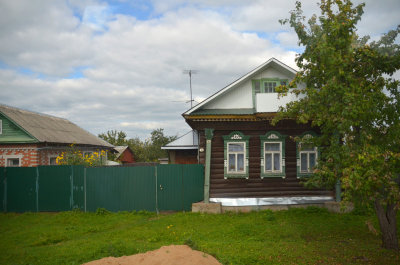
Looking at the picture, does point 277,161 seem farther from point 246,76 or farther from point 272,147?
point 246,76

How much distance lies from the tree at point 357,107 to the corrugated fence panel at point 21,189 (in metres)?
12.0

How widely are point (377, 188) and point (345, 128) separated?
166cm

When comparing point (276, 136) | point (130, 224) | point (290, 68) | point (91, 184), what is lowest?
point (130, 224)

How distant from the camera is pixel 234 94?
13.8 metres

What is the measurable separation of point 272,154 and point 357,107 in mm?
6406

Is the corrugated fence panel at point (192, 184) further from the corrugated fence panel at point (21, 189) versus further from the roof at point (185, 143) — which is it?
the corrugated fence panel at point (21, 189)

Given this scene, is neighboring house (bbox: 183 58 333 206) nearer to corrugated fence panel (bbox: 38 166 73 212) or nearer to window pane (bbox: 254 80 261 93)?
window pane (bbox: 254 80 261 93)

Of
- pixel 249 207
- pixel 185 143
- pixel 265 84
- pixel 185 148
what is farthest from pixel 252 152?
pixel 185 143

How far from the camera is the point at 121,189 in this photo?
13797mm

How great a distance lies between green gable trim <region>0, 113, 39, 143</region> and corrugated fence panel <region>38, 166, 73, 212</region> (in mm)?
6189

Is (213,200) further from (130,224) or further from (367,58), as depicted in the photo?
(367,58)

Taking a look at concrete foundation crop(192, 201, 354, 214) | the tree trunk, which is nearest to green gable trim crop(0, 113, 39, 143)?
concrete foundation crop(192, 201, 354, 214)

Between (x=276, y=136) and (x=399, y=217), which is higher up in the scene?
(x=276, y=136)

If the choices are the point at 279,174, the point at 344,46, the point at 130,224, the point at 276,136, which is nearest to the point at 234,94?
the point at 276,136
